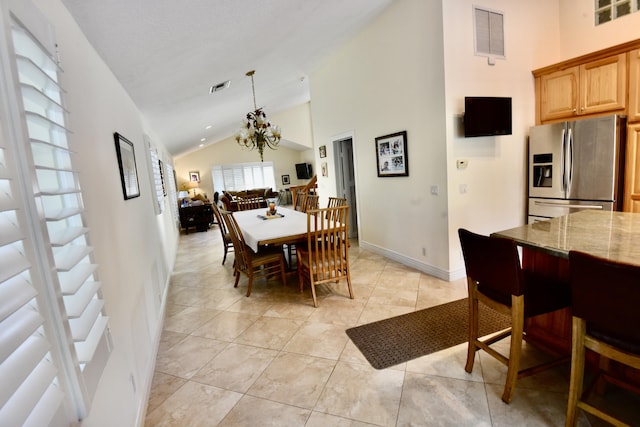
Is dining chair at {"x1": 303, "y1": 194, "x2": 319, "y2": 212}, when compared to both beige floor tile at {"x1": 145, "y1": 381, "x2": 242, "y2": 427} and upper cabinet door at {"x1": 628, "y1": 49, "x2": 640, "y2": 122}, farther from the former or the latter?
upper cabinet door at {"x1": 628, "y1": 49, "x2": 640, "y2": 122}

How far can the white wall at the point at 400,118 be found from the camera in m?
3.32

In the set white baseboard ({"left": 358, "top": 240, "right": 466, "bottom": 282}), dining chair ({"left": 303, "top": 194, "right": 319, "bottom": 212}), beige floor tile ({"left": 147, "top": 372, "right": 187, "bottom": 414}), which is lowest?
beige floor tile ({"left": 147, "top": 372, "right": 187, "bottom": 414})

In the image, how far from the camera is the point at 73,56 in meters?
1.45

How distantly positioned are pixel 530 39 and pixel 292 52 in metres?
3.03

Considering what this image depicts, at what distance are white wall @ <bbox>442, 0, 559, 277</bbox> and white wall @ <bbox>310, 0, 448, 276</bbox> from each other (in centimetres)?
12

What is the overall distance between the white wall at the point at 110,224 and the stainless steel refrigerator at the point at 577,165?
434 cm

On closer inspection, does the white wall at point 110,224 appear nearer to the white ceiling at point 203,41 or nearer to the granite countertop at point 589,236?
the white ceiling at point 203,41

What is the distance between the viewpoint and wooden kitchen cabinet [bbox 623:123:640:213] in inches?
117

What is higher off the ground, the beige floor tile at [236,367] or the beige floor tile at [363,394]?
the beige floor tile at [236,367]

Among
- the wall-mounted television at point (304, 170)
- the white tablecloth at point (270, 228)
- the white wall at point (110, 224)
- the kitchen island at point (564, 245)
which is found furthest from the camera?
the wall-mounted television at point (304, 170)

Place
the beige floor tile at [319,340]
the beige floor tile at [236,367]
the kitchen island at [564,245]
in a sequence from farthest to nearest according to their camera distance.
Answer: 1. the beige floor tile at [319,340]
2. the beige floor tile at [236,367]
3. the kitchen island at [564,245]

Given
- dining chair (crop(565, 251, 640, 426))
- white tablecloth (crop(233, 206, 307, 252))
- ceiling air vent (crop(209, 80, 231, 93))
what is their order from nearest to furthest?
dining chair (crop(565, 251, 640, 426)) < white tablecloth (crop(233, 206, 307, 252)) < ceiling air vent (crop(209, 80, 231, 93))

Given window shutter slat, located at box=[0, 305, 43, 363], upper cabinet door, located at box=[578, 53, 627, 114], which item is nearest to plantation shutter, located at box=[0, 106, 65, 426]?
window shutter slat, located at box=[0, 305, 43, 363]

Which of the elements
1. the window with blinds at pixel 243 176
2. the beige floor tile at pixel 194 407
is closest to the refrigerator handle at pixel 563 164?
the beige floor tile at pixel 194 407
